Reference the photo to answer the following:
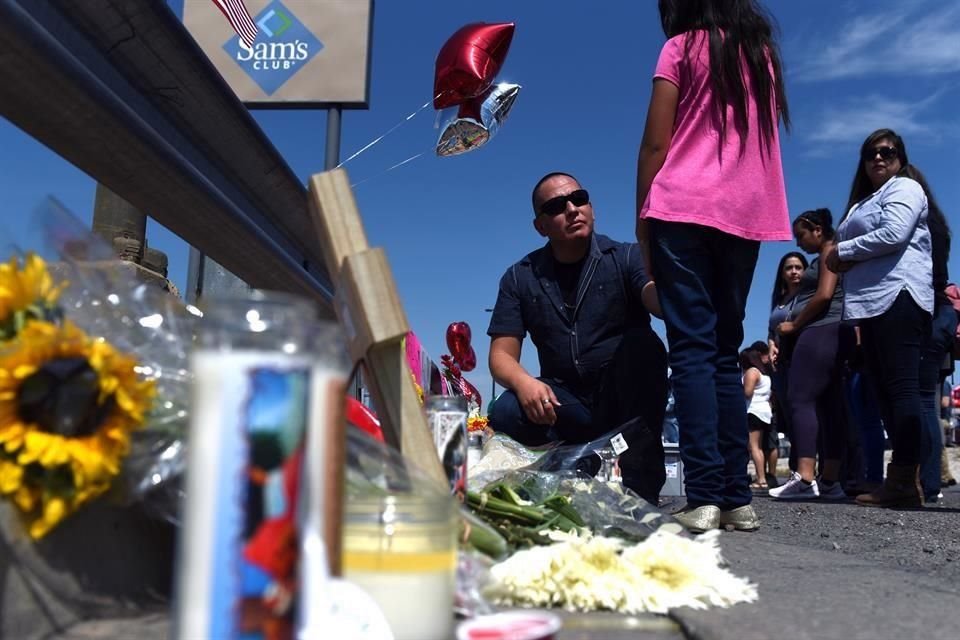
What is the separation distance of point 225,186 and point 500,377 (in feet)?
4.71

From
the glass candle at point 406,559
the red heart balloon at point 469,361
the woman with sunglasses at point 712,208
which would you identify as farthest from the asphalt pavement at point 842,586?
the red heart balloon at point 469,361

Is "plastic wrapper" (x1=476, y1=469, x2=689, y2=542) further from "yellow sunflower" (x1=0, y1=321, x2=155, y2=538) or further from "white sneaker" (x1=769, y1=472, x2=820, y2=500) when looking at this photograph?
"white sneaker" (x1=769, y1=472, x2=820, y2=500)

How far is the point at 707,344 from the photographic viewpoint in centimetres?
241

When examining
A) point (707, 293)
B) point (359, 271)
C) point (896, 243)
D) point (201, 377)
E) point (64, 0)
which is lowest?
point (201, 377)

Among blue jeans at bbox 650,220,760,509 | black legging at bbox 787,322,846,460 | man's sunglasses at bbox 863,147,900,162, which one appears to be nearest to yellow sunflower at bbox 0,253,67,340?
blue jeans at bbox 650,220,760,509

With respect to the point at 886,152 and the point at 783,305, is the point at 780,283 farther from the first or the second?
the point at 886,152

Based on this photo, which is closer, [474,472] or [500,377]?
[474,472]

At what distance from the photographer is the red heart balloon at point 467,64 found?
5324 mm

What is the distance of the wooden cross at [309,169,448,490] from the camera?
1.25 m

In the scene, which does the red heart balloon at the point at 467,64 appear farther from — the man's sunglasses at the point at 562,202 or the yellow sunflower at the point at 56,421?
the yellow sunflower at the point at 56,421

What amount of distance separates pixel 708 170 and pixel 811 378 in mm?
2407

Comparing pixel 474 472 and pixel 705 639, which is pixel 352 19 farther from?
pixel 705 639

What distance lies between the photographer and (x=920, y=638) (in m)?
1.13

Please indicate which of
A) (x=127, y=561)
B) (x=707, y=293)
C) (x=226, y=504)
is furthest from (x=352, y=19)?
(x=226, y=504)
